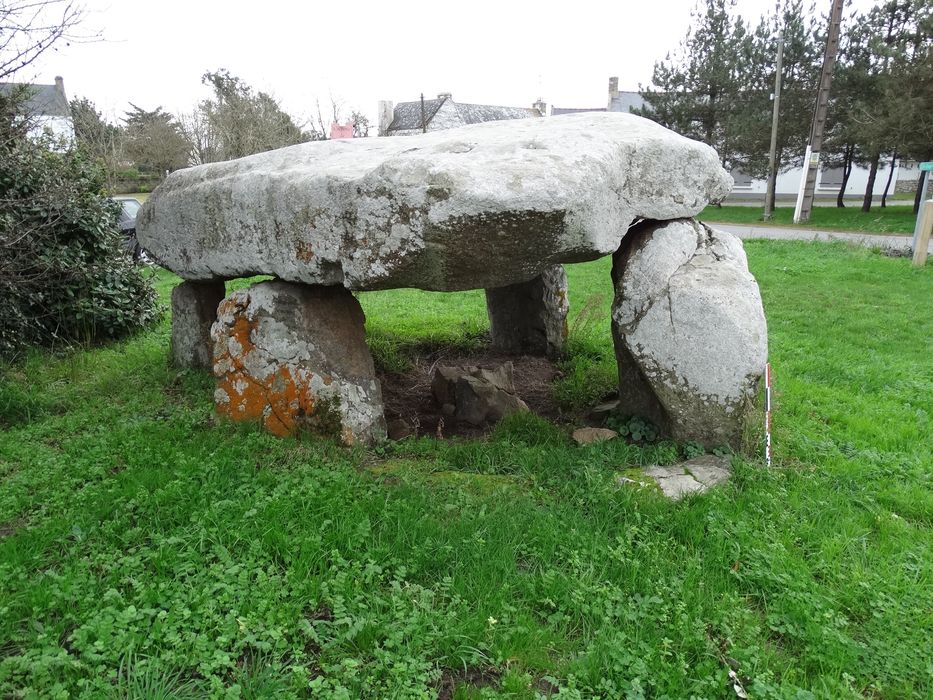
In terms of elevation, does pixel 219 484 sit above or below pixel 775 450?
above

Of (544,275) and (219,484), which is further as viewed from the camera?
(544,275)

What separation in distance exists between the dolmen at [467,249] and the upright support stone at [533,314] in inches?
63.7

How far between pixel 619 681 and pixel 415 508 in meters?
1.23

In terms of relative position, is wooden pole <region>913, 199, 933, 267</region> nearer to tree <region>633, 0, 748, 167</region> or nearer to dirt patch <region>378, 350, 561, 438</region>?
dirt patch <region>378, 350, 561, 438</region>

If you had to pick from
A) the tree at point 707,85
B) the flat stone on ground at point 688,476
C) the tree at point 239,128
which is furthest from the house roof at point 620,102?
the flat stone on ground at point 688,476

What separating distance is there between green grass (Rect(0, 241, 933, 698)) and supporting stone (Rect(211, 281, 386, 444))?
0.61 ft

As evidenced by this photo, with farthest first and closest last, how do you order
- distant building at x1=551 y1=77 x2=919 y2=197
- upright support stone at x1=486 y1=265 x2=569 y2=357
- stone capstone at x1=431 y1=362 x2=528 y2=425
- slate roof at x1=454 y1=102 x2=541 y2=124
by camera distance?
distant building at x1=551 y1=77 x2=919 y2=197 < slate roof at x1=454 y1=102 x2=541 y2=124 < upright support stone at x1=486 y1=265 x2=569 y2=357 < stone capstone at x1=431 y1=362 x2=528 y2=425

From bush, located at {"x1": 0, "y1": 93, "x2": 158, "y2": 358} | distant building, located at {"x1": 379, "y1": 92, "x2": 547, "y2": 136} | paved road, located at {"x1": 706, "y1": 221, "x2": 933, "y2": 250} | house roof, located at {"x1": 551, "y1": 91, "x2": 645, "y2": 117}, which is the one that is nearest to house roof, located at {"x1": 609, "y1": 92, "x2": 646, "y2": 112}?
house roof, located at {"x1": 551, "y1": 91, "x2": 645, "y2": 117}

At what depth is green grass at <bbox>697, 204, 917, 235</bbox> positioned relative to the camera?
1762cm

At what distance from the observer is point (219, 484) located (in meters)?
3.29

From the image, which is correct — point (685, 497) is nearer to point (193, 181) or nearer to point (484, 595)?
point (484, 595)

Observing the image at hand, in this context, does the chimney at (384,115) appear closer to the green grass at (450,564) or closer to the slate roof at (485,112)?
the slate roof at (485,112)

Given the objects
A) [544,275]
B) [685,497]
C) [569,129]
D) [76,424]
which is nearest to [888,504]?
[685,497]

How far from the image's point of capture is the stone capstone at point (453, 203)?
10.3 ft
